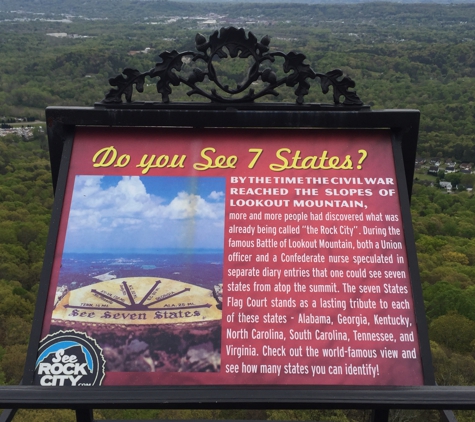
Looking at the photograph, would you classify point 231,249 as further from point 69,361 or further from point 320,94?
point 320,94

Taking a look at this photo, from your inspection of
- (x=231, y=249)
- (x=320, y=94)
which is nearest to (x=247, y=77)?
(x=231, y=249)

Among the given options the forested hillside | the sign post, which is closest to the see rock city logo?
the sign post

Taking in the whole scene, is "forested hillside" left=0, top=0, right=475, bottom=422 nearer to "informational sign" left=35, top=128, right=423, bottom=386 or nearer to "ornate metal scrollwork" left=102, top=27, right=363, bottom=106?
"informational sign" left=35, top=128, right=423, bottom=386

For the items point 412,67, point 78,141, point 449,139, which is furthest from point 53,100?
point 78,141

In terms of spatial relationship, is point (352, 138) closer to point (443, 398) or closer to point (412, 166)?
point (412, 166)

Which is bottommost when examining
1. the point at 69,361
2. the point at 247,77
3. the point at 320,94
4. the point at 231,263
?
the point at 69,361

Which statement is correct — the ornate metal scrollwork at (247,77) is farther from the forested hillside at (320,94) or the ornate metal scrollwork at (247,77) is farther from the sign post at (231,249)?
the forested hillside at (320,94)
